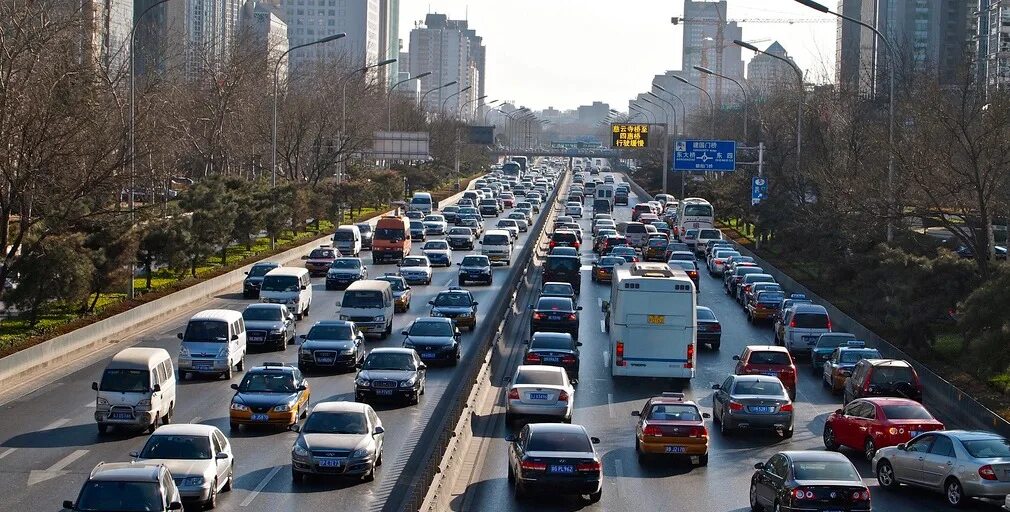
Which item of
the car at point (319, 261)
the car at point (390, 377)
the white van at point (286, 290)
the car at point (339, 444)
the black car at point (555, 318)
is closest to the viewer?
the car at point (339, 444)

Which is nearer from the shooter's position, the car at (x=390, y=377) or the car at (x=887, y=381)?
the car at (x=390, y=377)

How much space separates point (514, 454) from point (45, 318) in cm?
2481

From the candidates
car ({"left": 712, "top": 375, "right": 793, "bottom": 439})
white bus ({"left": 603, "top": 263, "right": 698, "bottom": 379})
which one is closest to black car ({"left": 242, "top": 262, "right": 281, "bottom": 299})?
white bus ({"left": 603, "top": 263, "right": 698, "bottom": 379})

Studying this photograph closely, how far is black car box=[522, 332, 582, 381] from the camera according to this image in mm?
32969

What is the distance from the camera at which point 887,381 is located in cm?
3020

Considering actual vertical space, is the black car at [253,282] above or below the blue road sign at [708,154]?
below

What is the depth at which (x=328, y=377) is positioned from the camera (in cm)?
3381

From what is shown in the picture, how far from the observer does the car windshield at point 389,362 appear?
30.0 metres

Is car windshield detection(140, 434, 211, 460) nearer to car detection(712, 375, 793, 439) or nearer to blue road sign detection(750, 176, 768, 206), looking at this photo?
car detection(712, 375, 793, 439)

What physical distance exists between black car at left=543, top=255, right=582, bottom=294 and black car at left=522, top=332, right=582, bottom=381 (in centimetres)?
1982

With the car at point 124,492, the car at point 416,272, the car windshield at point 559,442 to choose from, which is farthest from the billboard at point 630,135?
the car at point 124,492

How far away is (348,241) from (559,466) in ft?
156

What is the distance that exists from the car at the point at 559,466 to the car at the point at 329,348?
1381 centimetres

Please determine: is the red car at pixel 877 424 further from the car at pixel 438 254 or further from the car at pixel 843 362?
the car at pixel 438 254
